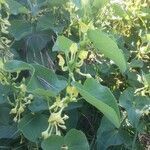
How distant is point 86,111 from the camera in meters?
1.14

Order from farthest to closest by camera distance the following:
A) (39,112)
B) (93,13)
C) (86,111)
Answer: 1. (86,111)
2. (93,13)
3. (39,112)

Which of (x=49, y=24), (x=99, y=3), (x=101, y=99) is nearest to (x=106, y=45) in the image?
(x=101, y=99)

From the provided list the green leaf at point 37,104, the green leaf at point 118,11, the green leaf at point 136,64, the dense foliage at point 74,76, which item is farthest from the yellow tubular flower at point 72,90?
the green leaf at point 118,11

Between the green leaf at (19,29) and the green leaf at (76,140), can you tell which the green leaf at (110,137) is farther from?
the green leaf at (19,29)

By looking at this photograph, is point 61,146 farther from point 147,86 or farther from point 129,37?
point 129,37

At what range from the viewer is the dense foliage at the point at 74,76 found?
761mm

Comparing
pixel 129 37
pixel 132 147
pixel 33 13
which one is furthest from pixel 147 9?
pixel 132 147

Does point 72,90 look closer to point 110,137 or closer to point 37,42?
point 110,137

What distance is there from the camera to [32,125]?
2.91ft

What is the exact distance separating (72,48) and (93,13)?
327 mm

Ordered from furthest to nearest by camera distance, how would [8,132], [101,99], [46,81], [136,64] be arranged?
1. [136,64]
2. [8,132]
3. [46,81]
4. [101,99]

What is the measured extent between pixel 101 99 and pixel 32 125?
0.22 meters

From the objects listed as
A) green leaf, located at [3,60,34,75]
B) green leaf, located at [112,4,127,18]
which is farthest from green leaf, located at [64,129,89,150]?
green leaf, located at [112,4,127,18]

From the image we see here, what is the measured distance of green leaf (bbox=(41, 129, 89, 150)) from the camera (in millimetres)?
771
